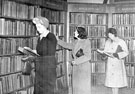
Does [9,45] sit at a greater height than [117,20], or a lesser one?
lesser

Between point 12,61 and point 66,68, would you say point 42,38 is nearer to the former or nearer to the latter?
point 12,61

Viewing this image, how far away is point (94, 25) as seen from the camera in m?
4.41

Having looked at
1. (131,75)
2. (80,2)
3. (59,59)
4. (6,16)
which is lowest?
(131,75)

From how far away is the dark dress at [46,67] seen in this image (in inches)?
81.4

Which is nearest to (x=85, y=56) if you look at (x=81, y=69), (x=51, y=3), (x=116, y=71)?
(x=81, y=69)

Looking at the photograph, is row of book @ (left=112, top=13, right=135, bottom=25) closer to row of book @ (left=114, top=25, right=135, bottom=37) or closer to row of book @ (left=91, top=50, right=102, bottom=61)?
row of book @ (left=114, top=25, right=135, bottom=37)

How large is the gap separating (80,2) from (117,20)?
0.81m

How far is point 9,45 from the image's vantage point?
306cm

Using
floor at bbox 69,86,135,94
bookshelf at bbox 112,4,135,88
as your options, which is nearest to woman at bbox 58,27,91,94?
floor at bbox 69,86,135,94

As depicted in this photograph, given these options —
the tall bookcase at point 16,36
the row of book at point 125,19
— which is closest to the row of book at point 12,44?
the tall bookcase at point 16,36

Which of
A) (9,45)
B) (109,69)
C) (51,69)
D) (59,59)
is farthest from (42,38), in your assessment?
(59,59)

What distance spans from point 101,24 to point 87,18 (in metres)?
0.29

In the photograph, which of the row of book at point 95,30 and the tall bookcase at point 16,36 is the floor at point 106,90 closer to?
the row of book at point 95,30

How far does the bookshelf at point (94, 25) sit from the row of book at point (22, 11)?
1.95 ft
